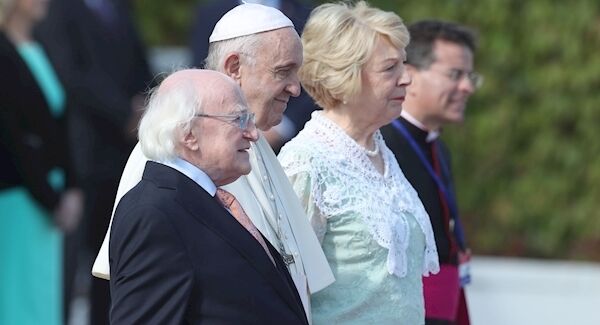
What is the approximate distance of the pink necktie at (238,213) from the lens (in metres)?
3.47

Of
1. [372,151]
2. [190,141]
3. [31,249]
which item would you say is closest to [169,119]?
[190,141]

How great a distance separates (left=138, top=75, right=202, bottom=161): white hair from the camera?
3.31 meters

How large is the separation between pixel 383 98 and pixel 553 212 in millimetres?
5353

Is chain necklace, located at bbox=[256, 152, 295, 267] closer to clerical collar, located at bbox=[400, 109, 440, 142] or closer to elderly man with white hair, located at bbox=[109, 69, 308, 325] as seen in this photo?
elderly man with white hair, located at bbox=[109, 69, 308, 325]

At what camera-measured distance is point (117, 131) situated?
24.0ft

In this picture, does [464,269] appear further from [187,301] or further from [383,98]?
[187,301]

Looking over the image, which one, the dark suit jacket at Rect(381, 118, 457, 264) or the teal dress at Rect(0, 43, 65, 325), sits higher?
the dark suit jacket at Rect(381, 118, 457, 264)

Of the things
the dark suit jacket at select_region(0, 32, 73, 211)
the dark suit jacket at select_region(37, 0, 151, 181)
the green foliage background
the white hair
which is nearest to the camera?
the white hair

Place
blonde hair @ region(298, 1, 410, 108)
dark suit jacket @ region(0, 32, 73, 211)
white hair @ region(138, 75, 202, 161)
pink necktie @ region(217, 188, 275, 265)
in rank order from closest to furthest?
1. white hair @ region(138, 75, 202, 161)
2. pink necktie @ region(217, 188, 275, 265)
3. blonde hair @ region(298, 1, 410, 108)
4. dark suit jacket @ region(0, 32, 73, 211)

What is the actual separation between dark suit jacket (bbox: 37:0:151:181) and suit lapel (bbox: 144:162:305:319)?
397 cm

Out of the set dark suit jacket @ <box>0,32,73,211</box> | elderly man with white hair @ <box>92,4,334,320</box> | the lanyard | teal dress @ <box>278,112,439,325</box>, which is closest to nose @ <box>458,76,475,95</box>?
the lanyard

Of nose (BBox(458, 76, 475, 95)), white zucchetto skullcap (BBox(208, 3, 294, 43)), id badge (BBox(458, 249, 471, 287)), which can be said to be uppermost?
white zucchetto skullcap (BBox(208, 3, 294, 43))

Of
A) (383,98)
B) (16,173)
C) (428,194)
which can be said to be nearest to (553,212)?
(16,173)

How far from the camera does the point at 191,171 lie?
11.0 feet
